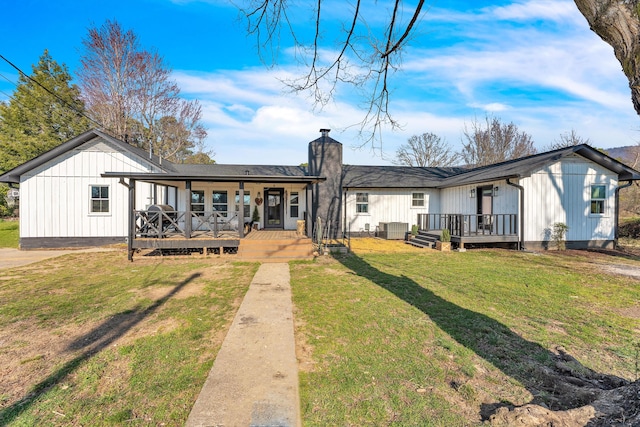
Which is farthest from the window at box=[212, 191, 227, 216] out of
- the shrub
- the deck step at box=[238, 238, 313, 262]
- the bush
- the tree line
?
the bush

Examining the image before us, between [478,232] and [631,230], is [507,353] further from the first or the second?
[631,230]

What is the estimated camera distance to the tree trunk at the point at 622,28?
5.94 ft

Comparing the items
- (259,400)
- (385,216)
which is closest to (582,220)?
(385,216)

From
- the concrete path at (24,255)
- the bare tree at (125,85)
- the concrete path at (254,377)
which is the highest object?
the bare tree at (125,85)

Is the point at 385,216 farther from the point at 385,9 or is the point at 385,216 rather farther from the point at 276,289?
the point at 385,9

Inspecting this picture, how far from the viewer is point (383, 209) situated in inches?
642

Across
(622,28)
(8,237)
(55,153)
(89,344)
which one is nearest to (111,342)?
(89,344)

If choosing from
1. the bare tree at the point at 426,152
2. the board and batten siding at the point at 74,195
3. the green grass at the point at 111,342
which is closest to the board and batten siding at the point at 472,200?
the green grass at the point at 111,342

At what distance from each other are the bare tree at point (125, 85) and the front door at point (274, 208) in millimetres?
8893

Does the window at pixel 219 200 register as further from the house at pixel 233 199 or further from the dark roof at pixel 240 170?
the dark roof at pixel 240 170

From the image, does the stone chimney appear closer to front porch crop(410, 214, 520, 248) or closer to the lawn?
front porch crop(410, 214, 520, 248)

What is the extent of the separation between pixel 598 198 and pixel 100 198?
848 inches

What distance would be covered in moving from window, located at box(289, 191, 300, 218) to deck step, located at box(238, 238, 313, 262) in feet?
17.1

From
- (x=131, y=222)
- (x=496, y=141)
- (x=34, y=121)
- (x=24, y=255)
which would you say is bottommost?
(x=24, y=255)
